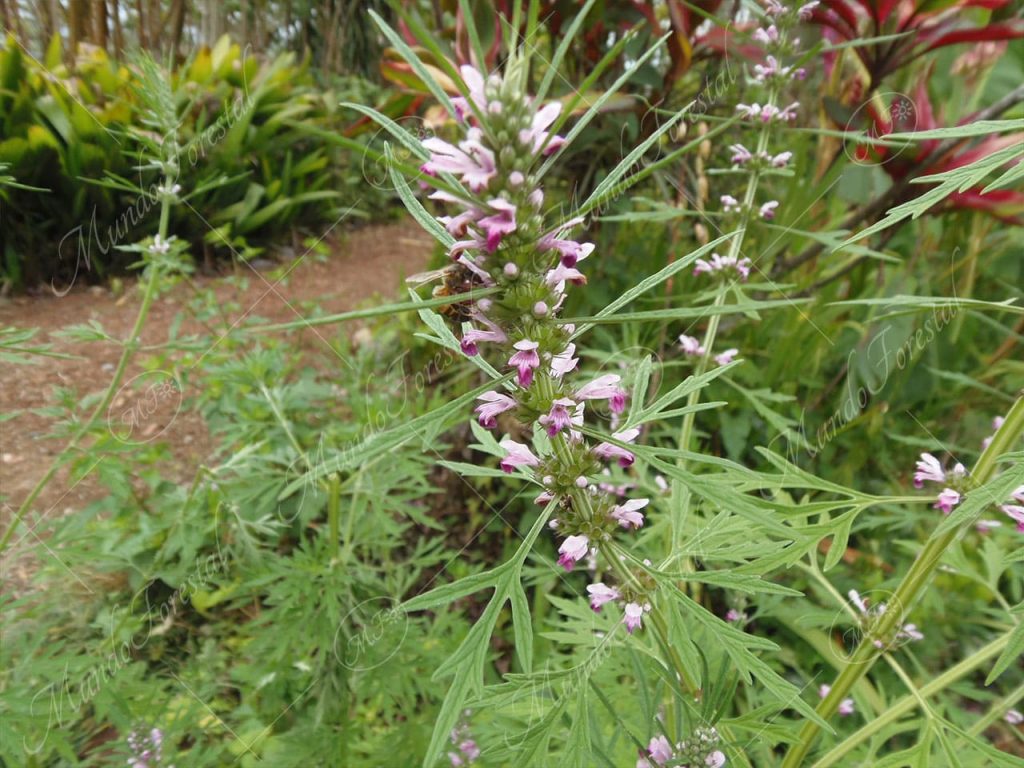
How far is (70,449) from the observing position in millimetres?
1276

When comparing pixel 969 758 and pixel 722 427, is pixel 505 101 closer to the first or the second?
pixel 969 758

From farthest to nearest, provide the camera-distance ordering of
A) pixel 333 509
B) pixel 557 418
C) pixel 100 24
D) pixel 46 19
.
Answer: pixel 100 24
pixel 46 19
pixel 333 509
pixel 557 418

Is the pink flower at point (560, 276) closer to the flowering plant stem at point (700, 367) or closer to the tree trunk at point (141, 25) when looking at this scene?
the flowering plant stem at point (700, 367)

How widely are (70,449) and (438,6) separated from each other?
2110 millimetres

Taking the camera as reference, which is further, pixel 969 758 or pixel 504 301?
pixel 969 758

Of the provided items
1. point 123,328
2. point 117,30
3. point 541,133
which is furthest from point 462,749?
point 117,30

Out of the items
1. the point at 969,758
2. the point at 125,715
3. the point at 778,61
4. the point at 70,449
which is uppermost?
the point at 778,61

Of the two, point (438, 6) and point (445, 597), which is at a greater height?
point (438, 6)

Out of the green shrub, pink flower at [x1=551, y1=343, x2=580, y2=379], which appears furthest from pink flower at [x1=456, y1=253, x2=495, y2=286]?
the green shrub

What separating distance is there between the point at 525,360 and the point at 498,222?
0.12m

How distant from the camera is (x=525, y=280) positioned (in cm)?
51

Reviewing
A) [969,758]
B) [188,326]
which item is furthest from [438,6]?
[969,758]

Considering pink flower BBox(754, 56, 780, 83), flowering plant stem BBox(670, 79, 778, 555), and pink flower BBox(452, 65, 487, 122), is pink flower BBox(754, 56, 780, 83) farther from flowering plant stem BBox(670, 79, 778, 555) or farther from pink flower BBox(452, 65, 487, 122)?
pink flower BBox(452, 65, 487, 122)

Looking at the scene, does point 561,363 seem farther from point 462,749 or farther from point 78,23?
point 78,23
